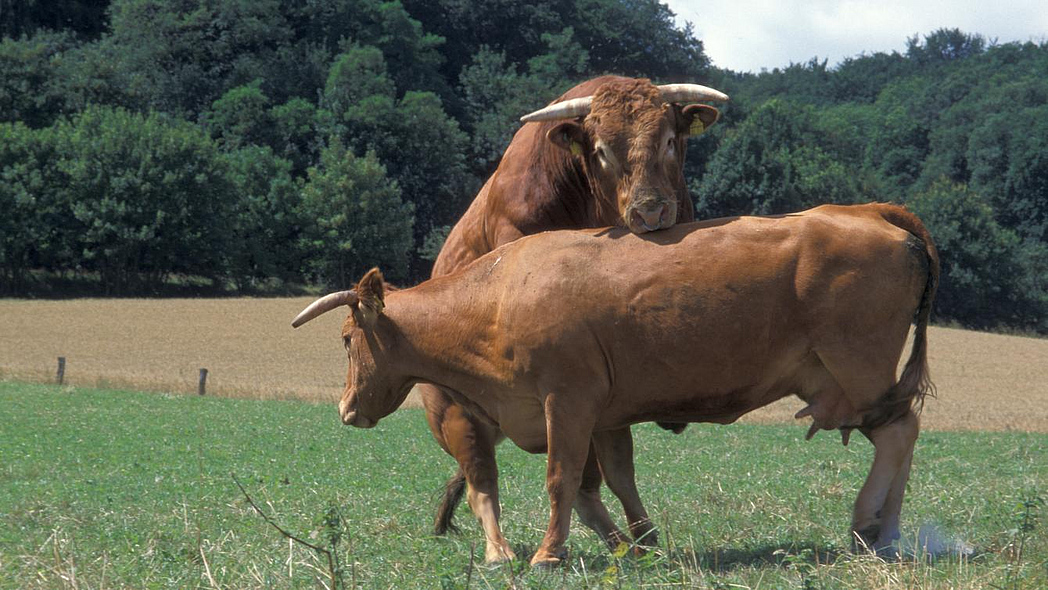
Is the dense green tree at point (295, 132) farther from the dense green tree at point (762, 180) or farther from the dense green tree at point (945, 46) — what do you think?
the dense green tree at point (945, 46)

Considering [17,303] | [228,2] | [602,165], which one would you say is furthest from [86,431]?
[228,2]

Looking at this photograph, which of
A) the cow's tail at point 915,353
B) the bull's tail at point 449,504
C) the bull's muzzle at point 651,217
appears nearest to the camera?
the cow's tail at point 915,353

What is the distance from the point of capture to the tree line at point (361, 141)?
68.8 metres

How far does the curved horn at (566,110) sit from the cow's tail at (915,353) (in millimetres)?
1929

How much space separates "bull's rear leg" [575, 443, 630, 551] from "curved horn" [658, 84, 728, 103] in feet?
8.27

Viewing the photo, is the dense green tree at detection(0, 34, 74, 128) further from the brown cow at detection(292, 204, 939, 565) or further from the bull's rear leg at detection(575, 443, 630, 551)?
the brown cow at detection(292, 204, 939, 565)

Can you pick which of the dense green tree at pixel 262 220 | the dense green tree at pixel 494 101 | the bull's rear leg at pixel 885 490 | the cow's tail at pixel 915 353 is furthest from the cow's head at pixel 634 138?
the dense green tree at pixel 494 101

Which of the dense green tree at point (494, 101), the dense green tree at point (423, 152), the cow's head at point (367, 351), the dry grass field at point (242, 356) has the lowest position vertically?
the dry grass field at point (242, 356)

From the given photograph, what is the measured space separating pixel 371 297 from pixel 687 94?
2404 mm

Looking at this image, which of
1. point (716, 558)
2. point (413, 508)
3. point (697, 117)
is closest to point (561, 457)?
point (716, 558)

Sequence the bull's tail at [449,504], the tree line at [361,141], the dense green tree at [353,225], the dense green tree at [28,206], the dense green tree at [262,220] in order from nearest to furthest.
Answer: the bull's tail at [449,504] < the dense green tree at [28,206] < the tree line at [361,141] < the dense green tree at [262,220] < the dense green tree at [353,225]

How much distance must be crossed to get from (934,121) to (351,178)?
4659cm

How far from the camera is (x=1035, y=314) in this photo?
246 feet

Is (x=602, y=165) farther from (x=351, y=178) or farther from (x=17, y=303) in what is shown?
(x=351, y=178)
